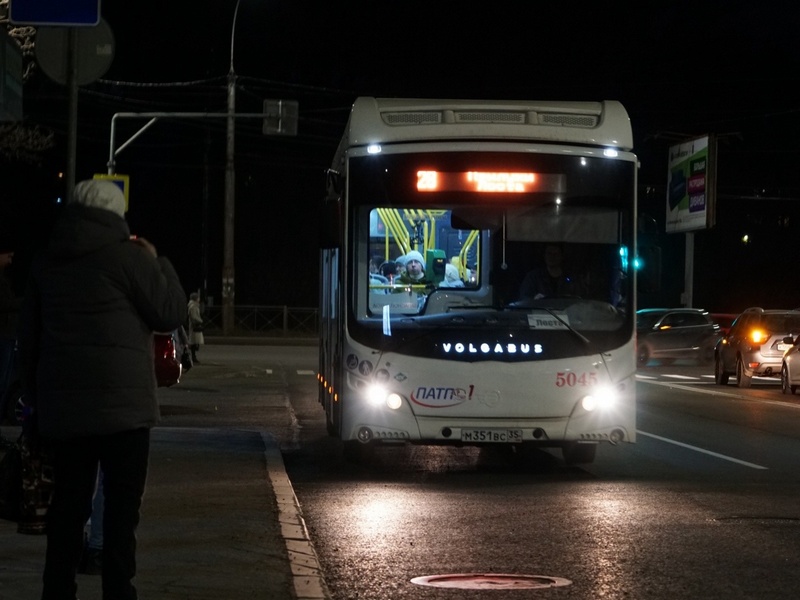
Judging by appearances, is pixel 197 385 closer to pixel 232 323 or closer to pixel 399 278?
pixel 399 278

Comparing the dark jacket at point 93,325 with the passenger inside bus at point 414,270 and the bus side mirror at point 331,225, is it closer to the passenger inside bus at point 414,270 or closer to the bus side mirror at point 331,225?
the passenger inside bus at point 414,270

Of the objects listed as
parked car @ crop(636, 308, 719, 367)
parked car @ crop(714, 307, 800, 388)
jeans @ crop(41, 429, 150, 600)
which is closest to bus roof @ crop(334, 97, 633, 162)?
jeans @ crop(41, 429, 150, 600)

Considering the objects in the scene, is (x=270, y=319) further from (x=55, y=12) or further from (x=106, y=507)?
(x=106, y=507)

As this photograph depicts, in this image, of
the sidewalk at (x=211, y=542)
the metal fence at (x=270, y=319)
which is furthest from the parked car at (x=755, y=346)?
the metal fence at (x=270, y=319)

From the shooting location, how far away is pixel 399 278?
43.9 ft

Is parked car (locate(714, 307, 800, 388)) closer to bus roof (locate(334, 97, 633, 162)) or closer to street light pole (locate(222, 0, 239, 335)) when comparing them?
bus roof (locate(334, 97, 633, 162))

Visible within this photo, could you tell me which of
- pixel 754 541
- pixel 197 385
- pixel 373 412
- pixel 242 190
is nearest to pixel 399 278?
pixel 373 412

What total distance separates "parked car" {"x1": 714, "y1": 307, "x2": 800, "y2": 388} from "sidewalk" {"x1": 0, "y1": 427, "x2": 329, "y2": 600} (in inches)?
719

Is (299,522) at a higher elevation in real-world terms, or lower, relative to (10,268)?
lower

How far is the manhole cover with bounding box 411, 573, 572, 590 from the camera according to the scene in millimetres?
8203

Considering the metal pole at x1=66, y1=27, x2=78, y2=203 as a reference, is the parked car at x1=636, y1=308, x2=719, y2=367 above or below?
below

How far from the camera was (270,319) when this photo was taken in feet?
182

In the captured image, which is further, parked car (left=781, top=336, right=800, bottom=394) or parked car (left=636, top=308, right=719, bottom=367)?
parked car (left=636, top=308, right=719, bottom=367)

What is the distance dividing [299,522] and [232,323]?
4203 centimetres
